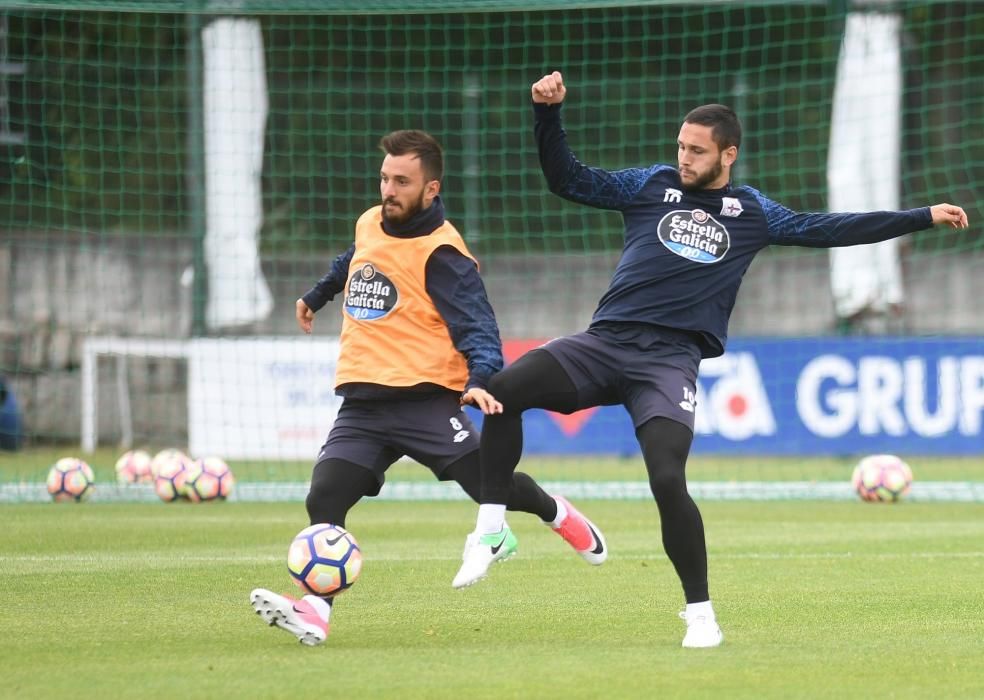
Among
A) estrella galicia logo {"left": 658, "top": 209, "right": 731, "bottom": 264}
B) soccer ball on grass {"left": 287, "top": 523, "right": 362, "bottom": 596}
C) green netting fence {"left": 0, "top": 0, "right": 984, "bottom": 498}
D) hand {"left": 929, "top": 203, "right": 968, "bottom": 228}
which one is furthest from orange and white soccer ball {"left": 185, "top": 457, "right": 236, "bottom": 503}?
hand {"left": 929, "top": 203, "right": 968, "bottom": 228}

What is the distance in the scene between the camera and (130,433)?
2066 cm

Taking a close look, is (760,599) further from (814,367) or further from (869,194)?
(869,194)

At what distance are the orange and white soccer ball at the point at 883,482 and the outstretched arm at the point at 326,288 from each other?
293 inches

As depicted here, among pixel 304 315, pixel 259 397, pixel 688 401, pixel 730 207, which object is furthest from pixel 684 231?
pixel 259 397

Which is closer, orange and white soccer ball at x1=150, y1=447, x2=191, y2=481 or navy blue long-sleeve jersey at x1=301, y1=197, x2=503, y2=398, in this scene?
navy blue long-sleeve jersey at x1=301, y1=197, x2=503, y2=398

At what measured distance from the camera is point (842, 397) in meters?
17.6

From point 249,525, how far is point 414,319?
524 cm

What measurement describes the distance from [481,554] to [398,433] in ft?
2.00

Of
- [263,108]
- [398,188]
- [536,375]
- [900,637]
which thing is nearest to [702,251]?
[536,375]

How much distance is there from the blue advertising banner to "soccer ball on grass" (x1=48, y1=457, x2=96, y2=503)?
476 centimetres

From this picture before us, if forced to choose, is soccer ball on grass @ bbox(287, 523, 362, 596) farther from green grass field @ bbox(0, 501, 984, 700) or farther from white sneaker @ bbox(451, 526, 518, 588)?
white sneaker @ bbox(451, 526, 518, 588)

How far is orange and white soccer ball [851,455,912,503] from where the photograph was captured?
13688 mm

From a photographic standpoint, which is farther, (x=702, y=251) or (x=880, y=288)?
(x=880, y=288)

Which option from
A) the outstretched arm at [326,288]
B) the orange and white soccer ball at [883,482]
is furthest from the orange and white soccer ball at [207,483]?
the outstretched arm at [326,288]
